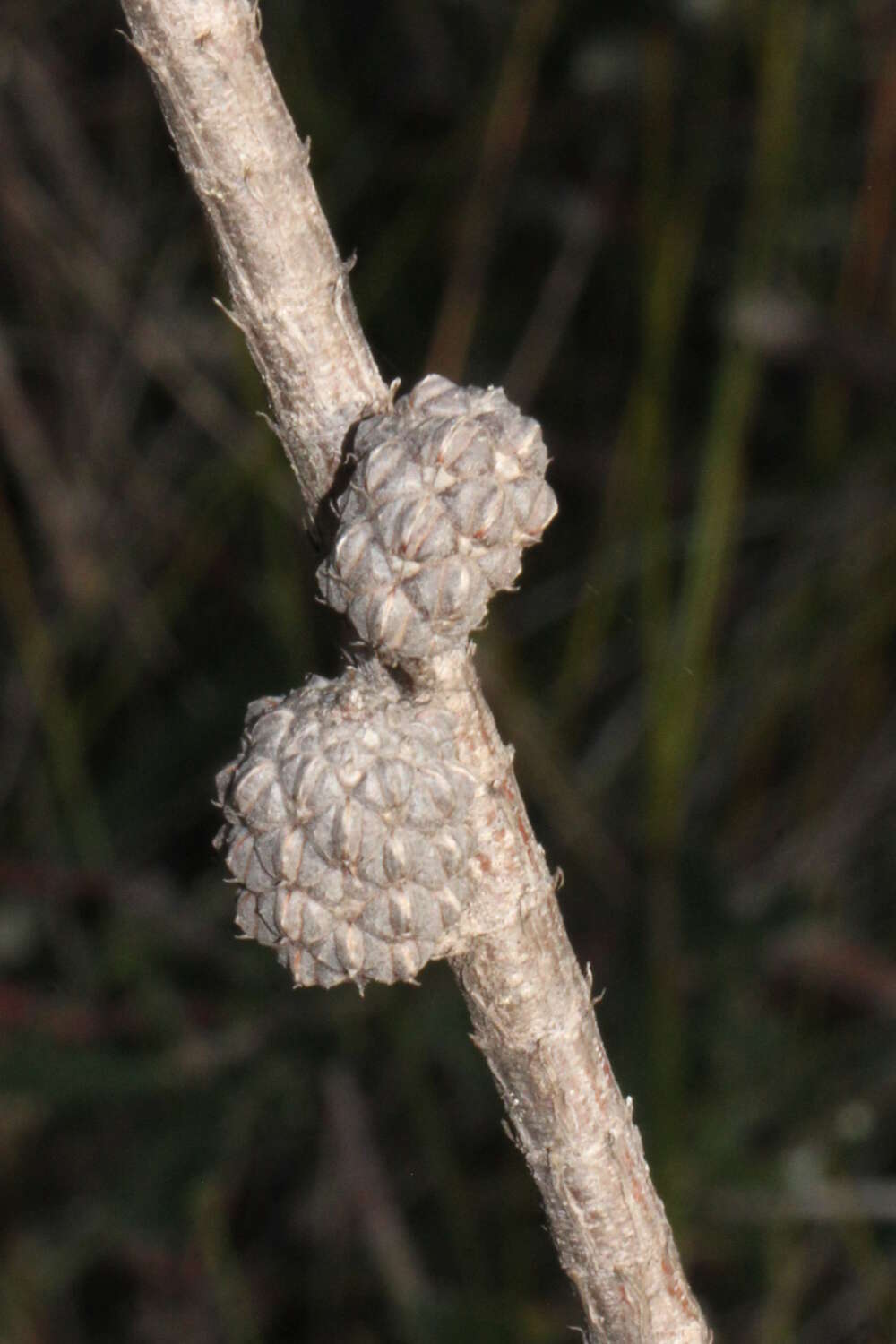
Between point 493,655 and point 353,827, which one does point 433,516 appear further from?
point 493,655

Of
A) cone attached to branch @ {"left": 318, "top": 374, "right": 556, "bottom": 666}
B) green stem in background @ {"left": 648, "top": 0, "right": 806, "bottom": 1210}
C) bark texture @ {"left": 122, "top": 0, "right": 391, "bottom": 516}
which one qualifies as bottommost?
cone attached to branch @ {"left": 318, "top": 374, "right": 556, "bottom": 666}

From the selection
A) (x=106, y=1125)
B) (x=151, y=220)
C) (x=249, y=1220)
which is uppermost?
(x=151, y=220)

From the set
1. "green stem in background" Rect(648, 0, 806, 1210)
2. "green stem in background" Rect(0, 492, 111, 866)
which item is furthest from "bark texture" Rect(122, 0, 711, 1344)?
"green stem in background" Rect(0, 492, 111, 866)

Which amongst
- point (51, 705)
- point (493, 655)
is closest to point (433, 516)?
point (493, 655)

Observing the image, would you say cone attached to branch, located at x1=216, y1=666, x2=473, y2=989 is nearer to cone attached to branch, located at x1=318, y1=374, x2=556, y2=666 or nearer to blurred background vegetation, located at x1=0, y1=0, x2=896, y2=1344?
cone attached to branch, located at x1=318, y1=374, x2=556, y2=666

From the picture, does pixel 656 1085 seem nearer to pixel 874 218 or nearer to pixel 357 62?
pixel 874 218

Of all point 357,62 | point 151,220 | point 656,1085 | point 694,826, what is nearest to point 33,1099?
point 656,1085
